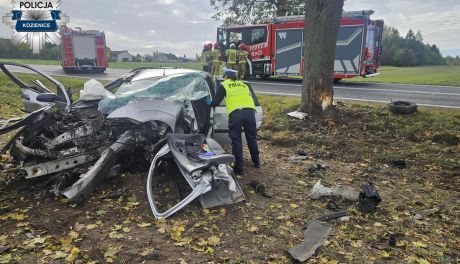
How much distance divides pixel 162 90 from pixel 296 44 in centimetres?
1259

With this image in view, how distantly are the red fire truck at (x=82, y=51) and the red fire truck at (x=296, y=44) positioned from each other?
28.7 feet

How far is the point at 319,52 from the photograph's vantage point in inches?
357

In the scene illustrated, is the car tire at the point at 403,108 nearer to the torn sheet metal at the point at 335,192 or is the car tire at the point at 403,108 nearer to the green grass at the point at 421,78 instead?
the torn sheet metal at the point at 335,192

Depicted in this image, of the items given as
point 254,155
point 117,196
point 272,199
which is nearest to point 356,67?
point 254,155

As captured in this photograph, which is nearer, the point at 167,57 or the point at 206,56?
the point at 206,56

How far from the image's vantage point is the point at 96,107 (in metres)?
5.75

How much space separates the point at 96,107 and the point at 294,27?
43.1ft

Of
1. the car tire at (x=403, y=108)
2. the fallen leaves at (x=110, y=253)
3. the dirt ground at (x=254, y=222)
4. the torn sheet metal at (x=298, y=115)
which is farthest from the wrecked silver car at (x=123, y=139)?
the car tire at (x=403, y=108)

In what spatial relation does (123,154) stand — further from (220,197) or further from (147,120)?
(220,197)

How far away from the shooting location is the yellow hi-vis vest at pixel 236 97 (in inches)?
232

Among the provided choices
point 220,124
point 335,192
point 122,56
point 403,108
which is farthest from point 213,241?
point 122,56

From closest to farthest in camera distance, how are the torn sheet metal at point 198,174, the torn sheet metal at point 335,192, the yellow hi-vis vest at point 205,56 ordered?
the torn sheet metal at point 198,174
the torn sheet metal at point 335,192
the yellow hi-vis vest at point 205,56

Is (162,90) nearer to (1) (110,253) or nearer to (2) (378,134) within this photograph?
(1) (110,253)

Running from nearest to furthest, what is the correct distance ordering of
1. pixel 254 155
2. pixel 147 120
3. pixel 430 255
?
1. pixel 430 255
2. pixel 147 120
3. pixel 254 155
